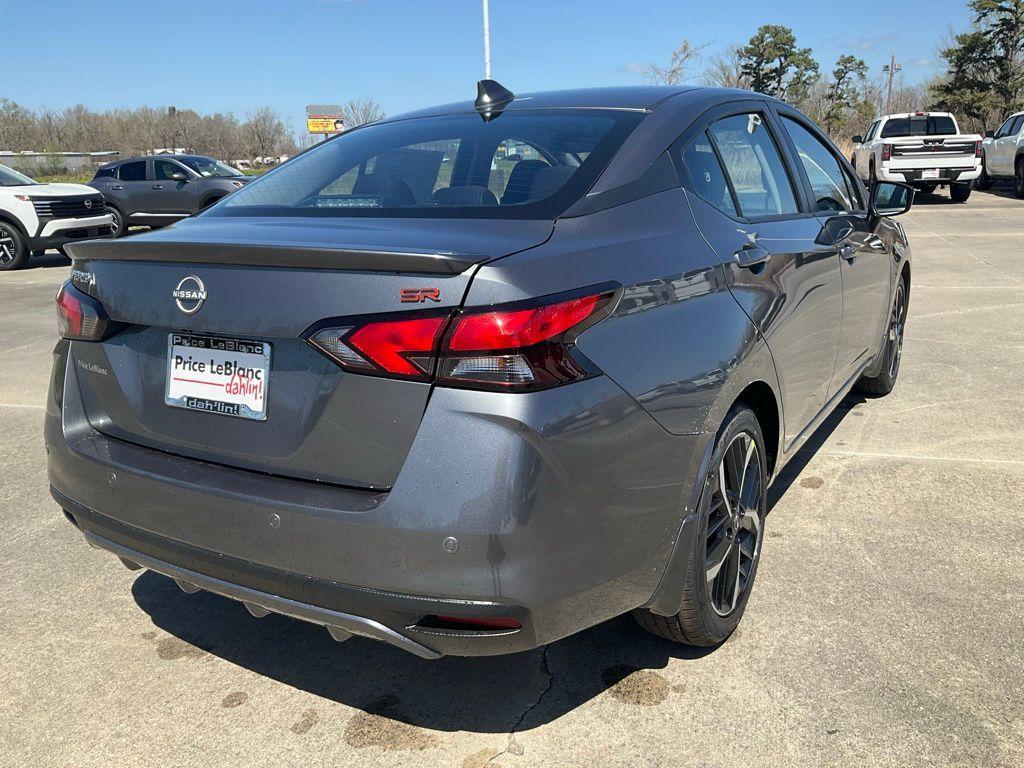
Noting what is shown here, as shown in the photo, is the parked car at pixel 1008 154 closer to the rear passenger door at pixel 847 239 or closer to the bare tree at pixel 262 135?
the rear passenger door at pixel 847 239

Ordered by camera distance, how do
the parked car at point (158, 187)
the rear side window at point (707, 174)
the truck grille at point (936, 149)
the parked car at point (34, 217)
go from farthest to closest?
the parked car at point (158, 187) → the truck grille at point (936, 149) → the parked car at point (34, 217) → the rear side window at point (707, 174)

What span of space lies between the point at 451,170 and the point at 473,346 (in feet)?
3.54

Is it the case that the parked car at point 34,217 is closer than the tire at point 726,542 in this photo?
No

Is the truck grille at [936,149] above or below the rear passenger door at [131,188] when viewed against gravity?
A: above

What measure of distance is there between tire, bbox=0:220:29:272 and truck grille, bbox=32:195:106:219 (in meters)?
0.44

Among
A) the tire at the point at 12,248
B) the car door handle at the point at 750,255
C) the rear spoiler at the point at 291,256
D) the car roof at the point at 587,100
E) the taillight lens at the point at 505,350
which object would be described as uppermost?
the car roof at the point at 587,100

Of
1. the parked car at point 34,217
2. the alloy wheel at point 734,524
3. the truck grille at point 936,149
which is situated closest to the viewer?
the alloy wheel at point 734,524

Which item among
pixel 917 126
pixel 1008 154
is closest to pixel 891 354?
pixel 917 126

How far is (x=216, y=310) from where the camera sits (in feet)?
6.91

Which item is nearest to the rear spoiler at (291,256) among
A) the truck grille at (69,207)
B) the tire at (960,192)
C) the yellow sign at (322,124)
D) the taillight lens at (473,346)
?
the taillight lens at (473,346)

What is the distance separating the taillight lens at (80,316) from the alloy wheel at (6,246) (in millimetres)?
12679

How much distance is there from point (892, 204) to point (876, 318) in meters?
0.62

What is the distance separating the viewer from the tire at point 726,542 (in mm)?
2465

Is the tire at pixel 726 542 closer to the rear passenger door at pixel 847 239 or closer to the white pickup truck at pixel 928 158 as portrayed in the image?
the rear passenger door at pixel 847 239
